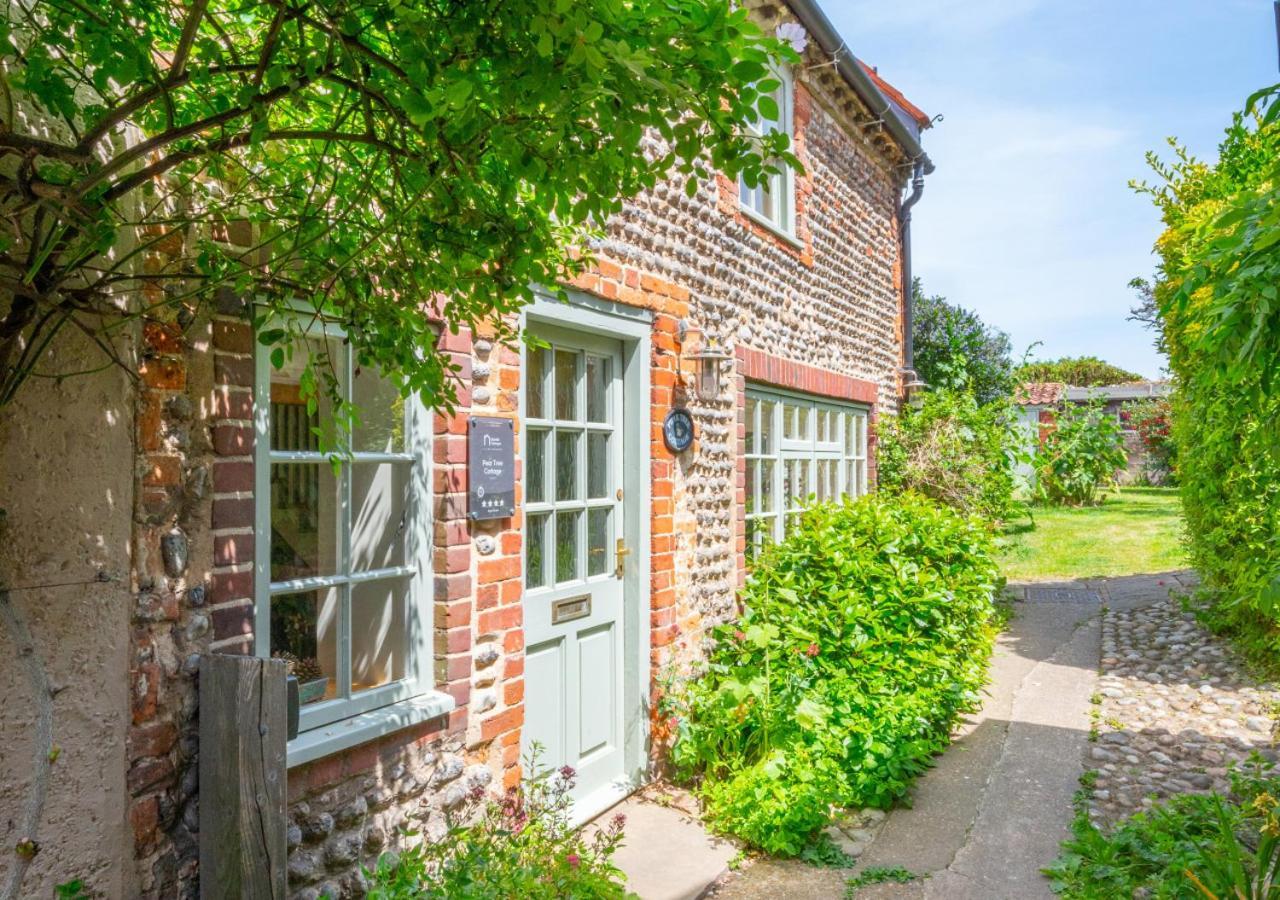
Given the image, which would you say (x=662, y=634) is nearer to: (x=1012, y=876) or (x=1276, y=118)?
(x=1012, y=876)

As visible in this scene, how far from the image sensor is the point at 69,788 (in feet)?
7.20

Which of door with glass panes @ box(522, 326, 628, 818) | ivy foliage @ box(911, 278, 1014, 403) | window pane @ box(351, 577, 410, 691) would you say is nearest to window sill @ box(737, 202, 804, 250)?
door with glass panes @ box(522, 326, 628, 818)

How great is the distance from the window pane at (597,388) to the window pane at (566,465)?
19 centimetres

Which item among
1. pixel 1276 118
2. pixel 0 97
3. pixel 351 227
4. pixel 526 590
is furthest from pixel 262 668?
pixel 1276 118

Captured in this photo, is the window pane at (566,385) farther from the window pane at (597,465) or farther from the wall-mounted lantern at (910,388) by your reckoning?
the wall-mounted lantern at (910,388)

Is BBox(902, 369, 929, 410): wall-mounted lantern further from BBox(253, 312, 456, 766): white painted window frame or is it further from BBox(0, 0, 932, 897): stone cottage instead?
BBox(253, 312, 456, 766): white painted window frame

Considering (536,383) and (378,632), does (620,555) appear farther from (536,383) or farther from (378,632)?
(378,632)

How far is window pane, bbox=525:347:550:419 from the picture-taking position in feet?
13.8

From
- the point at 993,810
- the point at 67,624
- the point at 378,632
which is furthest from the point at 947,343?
the point at 67,624

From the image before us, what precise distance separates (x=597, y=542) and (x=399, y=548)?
147cm

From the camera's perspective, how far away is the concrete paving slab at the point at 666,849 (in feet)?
12.5

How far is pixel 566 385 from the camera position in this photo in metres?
4.47

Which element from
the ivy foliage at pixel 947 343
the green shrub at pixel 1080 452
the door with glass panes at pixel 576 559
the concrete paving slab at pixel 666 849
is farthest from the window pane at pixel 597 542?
the green shrub at pixel 1080 452

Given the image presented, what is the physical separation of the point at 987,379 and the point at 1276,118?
13.6m
